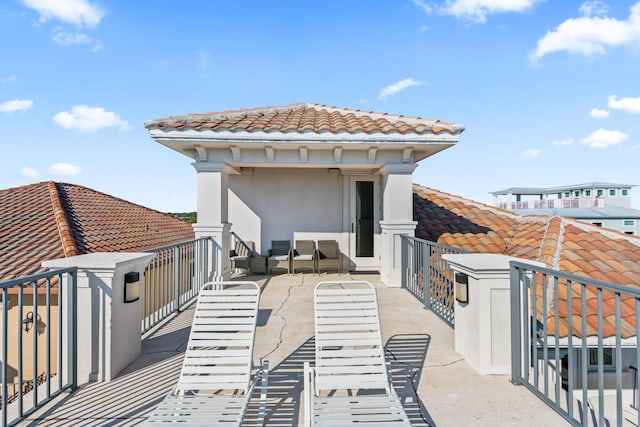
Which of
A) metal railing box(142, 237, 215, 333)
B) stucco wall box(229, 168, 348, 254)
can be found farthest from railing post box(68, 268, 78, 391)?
stucco wall box(229, 168, 348, 254)

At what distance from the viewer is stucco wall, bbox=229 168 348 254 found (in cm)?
869

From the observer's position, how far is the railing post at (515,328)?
3.00m

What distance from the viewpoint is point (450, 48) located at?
35.3 feet

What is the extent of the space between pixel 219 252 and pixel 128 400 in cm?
413

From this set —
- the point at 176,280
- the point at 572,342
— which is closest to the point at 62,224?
the point at 176,280

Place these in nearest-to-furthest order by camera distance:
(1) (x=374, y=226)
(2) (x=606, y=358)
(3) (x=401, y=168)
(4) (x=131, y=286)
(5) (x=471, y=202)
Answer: (4) (x=131, y=286), (2) (x=606, y=358), (3) (x=401, y=168), (1) (x=374, y=226), (5) (x=471, y=202)

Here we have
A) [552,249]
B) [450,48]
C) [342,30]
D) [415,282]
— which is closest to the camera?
[415,282]

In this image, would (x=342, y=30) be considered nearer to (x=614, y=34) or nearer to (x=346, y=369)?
(x=346, y=369)

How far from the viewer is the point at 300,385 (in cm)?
300

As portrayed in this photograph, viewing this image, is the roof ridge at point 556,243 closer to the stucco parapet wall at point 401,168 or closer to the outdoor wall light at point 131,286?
the stucco parapet wall at point 401,168

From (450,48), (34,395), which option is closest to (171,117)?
(34,395)

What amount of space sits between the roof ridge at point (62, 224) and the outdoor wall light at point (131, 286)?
8363 mm

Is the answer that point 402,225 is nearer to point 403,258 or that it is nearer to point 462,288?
point 403,258

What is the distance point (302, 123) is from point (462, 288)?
14.6 feet
